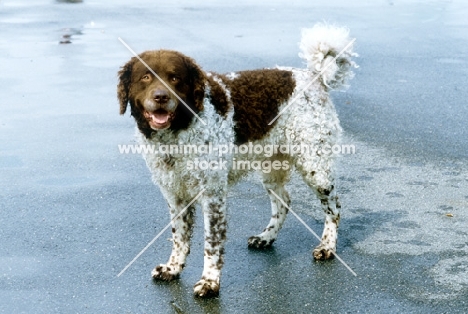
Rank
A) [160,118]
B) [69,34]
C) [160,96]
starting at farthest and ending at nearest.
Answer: [69,34], [160,118], [160,96]

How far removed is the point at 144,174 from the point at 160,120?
8.86 feet

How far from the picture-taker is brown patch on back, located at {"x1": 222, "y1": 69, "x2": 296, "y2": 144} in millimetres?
5250

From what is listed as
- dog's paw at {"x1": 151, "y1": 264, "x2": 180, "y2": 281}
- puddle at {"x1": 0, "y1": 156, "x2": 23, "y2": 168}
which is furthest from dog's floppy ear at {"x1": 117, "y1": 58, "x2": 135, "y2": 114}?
puddle at {"x1": 0, "y1": 156, "x2": 23, "y2": 168}

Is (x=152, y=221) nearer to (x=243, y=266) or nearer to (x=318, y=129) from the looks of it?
(x=243, y=266)

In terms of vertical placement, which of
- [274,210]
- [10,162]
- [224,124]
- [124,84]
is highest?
[124,84]

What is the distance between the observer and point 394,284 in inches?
200

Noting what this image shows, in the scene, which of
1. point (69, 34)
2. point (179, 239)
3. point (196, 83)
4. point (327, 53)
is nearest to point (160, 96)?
point (196, 83)

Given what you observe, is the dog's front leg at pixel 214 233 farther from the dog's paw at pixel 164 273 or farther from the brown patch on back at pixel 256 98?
the brown patch on back at pixel 256 98

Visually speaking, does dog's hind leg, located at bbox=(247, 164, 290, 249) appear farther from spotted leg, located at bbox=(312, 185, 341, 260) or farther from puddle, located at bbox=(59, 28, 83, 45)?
puddle, located at bbox=(59, 28, 83, 45)

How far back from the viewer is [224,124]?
5.09 metres

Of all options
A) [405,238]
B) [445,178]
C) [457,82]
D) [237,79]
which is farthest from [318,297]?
[457,82]

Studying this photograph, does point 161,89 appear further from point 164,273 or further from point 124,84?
point 164,273

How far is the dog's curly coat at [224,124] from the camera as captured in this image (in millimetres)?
4801

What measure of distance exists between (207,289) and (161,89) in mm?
1371
